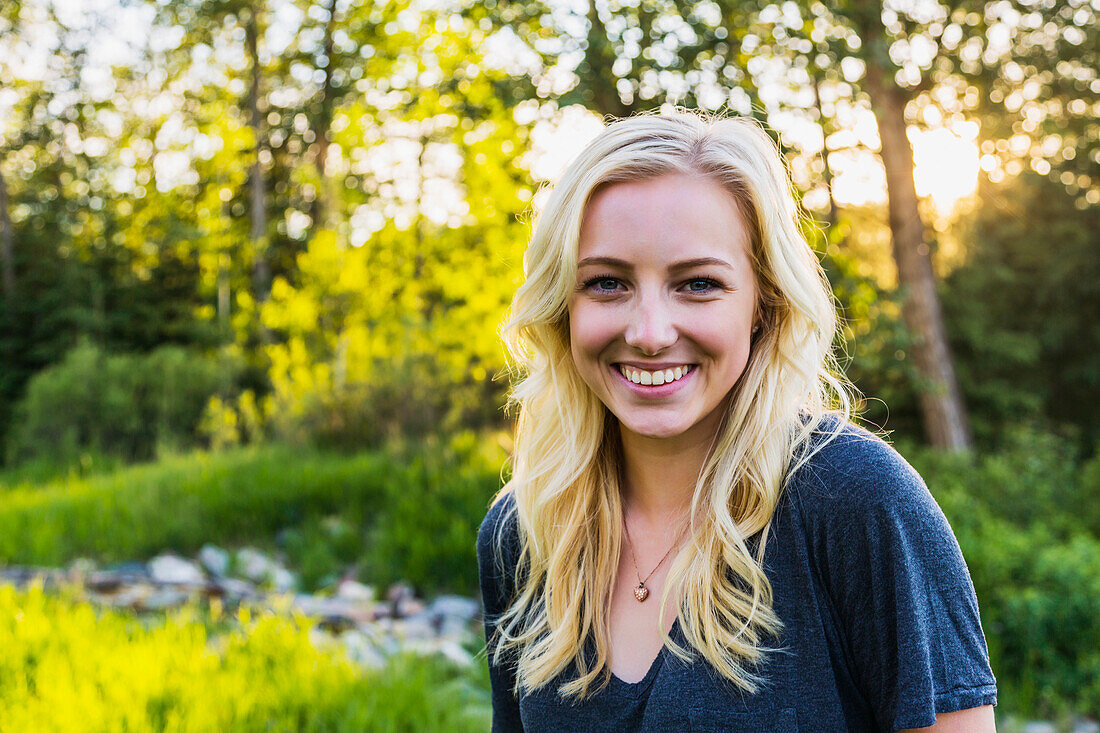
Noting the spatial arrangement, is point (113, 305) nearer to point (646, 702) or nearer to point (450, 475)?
point (450, 475)

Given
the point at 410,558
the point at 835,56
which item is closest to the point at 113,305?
the point at 410,558

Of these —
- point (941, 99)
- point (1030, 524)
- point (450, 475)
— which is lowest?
point (1030, 524)

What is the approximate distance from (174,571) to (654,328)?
16.3 feet

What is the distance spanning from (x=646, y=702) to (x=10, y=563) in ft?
18.4

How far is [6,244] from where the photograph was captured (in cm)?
1786

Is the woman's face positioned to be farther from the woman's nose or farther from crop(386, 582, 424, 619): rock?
crop(386, 582, 424, 619): rock

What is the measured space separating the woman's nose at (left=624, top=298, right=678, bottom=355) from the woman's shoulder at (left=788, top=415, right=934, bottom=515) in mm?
311

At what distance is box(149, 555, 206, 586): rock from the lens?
5.35m

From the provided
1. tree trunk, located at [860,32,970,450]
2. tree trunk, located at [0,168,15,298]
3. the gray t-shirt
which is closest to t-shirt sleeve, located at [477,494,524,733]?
the gray t-shirt

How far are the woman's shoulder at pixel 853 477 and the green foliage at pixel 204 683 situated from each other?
188cm

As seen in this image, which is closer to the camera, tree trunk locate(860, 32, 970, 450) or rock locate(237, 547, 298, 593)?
rock locate(237, 547, 298, 593)

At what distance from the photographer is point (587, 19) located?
5371 mm

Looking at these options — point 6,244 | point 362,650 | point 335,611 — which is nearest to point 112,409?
point 335,611

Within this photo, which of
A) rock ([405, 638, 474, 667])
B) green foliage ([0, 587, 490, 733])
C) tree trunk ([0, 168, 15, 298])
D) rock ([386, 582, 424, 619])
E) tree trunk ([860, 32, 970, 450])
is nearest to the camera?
green foliage ([0, 587, 490, 733])
